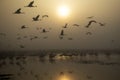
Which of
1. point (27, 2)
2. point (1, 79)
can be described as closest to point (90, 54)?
point (27, 2)

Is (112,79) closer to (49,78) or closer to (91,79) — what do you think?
(91,79)

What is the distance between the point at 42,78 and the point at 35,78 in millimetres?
102

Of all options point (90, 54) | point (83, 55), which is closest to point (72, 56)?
point (83, 55)

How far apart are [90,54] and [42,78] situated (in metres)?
8.31

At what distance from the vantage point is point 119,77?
156 inches

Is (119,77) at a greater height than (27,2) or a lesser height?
lesser

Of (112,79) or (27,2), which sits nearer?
(112,79)

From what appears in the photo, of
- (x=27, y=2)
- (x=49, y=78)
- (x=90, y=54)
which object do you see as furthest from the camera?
(x=90, y=54)

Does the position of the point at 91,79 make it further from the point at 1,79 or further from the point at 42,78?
the point at 1,79

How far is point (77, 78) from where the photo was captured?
159 inches

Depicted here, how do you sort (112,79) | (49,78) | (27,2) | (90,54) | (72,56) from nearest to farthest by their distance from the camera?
1. (112,79)
2. (49,78)
3. (27,2)
4. (72,56)
5. (90,54)

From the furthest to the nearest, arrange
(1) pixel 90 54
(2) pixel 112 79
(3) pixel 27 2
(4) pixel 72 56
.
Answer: (1) pixel 90 54
(4) pixel 72 56
(3) pixel 27 2
(2) pixel 112 79

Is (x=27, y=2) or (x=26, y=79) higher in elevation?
(x=27, y=2)

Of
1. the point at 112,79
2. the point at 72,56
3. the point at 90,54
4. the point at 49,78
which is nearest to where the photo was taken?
the point at 112,79
